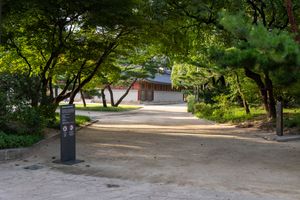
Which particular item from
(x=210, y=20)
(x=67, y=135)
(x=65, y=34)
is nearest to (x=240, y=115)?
(x=210, y=20)

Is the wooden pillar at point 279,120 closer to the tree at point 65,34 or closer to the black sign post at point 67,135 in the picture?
the tree at point 65,34

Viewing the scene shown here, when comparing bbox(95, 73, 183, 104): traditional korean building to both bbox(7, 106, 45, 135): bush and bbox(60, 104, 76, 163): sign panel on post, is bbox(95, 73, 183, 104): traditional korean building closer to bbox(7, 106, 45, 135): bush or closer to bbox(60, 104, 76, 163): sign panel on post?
bbox(7, 106, 45, 135): bush

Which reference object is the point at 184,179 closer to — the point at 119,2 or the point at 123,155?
the point at 123,155

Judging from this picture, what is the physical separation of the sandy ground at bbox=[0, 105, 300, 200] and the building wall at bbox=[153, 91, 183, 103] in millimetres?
60070

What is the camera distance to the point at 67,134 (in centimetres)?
1038

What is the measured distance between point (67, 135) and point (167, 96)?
227 feet

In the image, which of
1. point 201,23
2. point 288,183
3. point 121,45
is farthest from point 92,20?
point 288,183

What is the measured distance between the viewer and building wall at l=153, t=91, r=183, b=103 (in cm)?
7443

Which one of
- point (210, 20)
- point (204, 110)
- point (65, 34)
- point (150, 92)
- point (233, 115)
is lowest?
point (233, 115)

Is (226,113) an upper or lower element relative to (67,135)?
lower

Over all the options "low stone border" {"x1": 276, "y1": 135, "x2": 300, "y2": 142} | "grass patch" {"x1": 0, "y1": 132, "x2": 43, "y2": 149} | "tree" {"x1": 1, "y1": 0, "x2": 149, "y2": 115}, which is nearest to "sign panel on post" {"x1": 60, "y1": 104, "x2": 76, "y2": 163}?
"grass patch" {"x1": 0, "y1": 132, "x2": 43, "y2": 149}

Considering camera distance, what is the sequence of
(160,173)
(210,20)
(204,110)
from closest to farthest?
(160,173), (210,20), (204,110)

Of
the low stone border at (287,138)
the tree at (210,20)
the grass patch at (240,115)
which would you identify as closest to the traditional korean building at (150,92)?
the grass patch at (240,115)

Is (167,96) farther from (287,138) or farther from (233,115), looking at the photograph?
(287,138)
